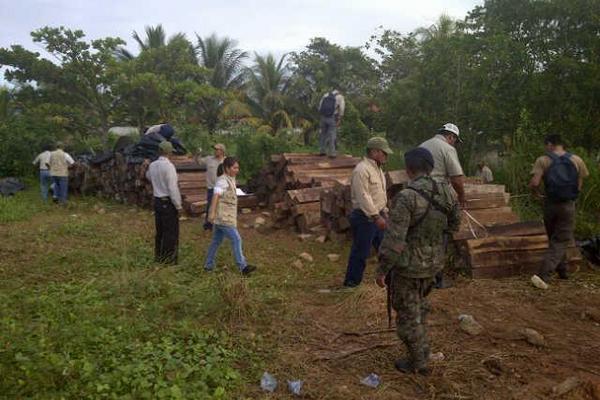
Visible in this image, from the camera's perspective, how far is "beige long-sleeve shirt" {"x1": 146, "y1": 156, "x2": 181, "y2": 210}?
6.91 meters

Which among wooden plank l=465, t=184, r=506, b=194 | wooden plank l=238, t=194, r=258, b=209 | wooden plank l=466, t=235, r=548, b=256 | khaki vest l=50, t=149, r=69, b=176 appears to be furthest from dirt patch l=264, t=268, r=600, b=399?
khaki vest l=50, t=149, r=69, b=176

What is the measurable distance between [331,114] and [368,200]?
5919 millimetres

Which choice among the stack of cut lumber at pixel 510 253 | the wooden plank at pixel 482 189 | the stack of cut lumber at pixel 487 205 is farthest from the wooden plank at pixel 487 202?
the stack of cut lumber at pixel 510 253

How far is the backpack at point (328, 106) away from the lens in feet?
37.2

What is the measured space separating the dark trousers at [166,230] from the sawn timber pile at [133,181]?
3.97m

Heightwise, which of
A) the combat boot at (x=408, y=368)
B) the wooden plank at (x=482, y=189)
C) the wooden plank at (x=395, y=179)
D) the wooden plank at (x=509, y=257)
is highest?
the wooden plank at (x=395, y=179)

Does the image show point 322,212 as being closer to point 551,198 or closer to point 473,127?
point 551,198

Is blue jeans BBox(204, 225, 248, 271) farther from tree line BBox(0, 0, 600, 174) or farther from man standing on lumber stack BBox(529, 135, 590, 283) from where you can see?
tree line BBox(0, 0, 600, 174)

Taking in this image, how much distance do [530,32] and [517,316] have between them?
38.2ft

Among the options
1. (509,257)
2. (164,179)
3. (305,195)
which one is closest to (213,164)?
(305,195)

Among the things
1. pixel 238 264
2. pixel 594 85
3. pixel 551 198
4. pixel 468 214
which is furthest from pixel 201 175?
pixel 594 85

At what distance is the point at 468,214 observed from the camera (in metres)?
7.54

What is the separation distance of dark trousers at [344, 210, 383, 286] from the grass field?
40 centimetres

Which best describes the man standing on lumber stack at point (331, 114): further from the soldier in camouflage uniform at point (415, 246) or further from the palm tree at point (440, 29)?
the palm tree at point (440, 29)
